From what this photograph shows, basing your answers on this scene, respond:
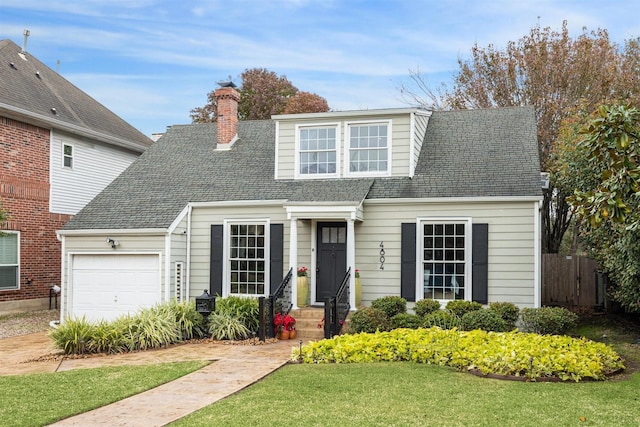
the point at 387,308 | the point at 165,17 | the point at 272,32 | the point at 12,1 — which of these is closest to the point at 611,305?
the point at 387,308

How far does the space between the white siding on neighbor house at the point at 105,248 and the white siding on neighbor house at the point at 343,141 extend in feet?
11.4

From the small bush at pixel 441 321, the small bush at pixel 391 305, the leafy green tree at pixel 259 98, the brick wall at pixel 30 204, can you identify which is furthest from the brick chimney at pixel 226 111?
the leafy green tree at pixel 259 98

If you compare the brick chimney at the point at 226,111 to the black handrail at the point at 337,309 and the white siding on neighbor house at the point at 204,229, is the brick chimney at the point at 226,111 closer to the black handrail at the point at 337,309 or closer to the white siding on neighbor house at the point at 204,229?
the white siding on neighbor house at the point at 204,229

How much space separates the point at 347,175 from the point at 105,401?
8.81 meters

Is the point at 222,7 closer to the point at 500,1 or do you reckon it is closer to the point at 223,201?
the point at 223,201

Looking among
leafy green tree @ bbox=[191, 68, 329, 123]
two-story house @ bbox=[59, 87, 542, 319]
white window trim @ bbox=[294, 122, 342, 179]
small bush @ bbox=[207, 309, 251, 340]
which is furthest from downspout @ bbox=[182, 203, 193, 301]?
leafy green tree @ bbox=[191, 68, 329, 123]

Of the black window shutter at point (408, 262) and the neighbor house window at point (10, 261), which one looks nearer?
the black window shutter at point (408, 262)

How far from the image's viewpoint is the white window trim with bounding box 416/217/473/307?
44.3ft

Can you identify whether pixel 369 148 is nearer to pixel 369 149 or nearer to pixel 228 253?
pixel 369 149

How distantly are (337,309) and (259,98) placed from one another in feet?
77.9

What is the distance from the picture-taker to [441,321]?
12266 millimetres

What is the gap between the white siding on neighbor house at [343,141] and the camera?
48.4 feet

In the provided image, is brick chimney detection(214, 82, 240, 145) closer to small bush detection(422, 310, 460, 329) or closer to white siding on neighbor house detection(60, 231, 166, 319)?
white siding on neighbor house detection(60, 231, 166, 319)

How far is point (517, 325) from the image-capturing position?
43.0 feet
